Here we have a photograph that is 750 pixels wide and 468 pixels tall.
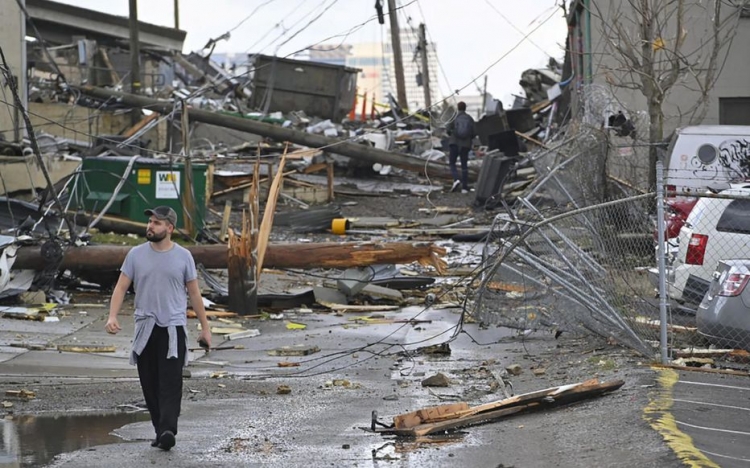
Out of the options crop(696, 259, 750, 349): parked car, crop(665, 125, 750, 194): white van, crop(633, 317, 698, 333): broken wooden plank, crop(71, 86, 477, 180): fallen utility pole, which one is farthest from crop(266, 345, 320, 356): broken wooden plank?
crop(71, 86, 477, 180): fallen utility pole

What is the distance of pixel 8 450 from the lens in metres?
7.20

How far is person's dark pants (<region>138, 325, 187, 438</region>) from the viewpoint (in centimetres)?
739

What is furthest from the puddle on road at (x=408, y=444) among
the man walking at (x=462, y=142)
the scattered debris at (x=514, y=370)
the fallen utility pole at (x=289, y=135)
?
the man walking at (x=462, y=142)

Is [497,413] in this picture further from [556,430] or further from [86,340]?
[86,340]

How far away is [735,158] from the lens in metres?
17.4

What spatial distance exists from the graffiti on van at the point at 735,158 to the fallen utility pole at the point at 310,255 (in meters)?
4.89

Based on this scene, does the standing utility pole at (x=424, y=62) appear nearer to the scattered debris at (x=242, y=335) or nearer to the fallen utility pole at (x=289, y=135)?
the fallen utility pole at (x=289, y=135)

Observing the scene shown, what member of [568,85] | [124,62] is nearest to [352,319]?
[568,85]

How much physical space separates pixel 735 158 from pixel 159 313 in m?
12.2

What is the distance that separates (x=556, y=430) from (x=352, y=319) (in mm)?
7281

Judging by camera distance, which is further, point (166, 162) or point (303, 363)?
point (166, 162)

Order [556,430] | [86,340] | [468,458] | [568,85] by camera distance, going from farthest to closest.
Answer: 1. [568,85]
2. [86,340]
3. [556,430]
4. [468,458]

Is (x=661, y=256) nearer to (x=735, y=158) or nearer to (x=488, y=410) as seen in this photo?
(x=488, y=410)

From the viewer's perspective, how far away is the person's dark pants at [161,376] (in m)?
7.39
